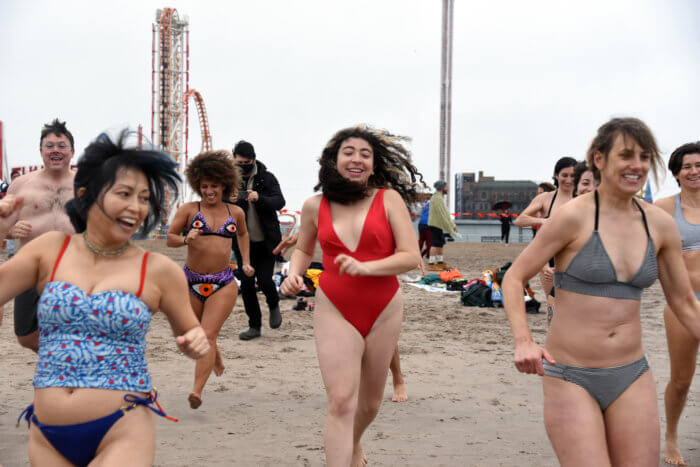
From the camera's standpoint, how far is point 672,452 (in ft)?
14.2

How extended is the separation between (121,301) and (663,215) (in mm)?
2311

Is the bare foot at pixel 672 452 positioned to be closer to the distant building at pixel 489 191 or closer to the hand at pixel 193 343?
the hand at pixel 193 343

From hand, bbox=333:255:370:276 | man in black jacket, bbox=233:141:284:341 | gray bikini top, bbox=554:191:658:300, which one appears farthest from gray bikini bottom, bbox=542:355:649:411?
man in black jacket, bbox=233:141:284:341

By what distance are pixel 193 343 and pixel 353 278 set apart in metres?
1.25

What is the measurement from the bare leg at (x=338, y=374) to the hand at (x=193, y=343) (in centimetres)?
101

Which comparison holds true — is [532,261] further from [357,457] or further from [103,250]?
[357,457]

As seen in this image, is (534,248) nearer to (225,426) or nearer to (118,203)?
(118,203)

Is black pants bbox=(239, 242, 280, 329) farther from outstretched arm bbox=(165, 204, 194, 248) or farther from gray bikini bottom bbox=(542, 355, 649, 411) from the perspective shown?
gray bikini bottom bbox=(542, 355, 649, 411)

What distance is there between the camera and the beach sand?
4.48 m

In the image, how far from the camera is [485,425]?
5.16 metres

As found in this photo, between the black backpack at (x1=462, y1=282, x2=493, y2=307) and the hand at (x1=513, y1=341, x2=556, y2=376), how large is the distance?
9.41 metres

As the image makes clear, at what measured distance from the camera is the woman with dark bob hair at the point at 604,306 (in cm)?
261

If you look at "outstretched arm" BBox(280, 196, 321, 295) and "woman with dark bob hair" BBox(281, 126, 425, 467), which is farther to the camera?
"outstretched arm" BBox(280, 196, 321, 295)

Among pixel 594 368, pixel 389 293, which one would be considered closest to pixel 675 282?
pixel 594 368
